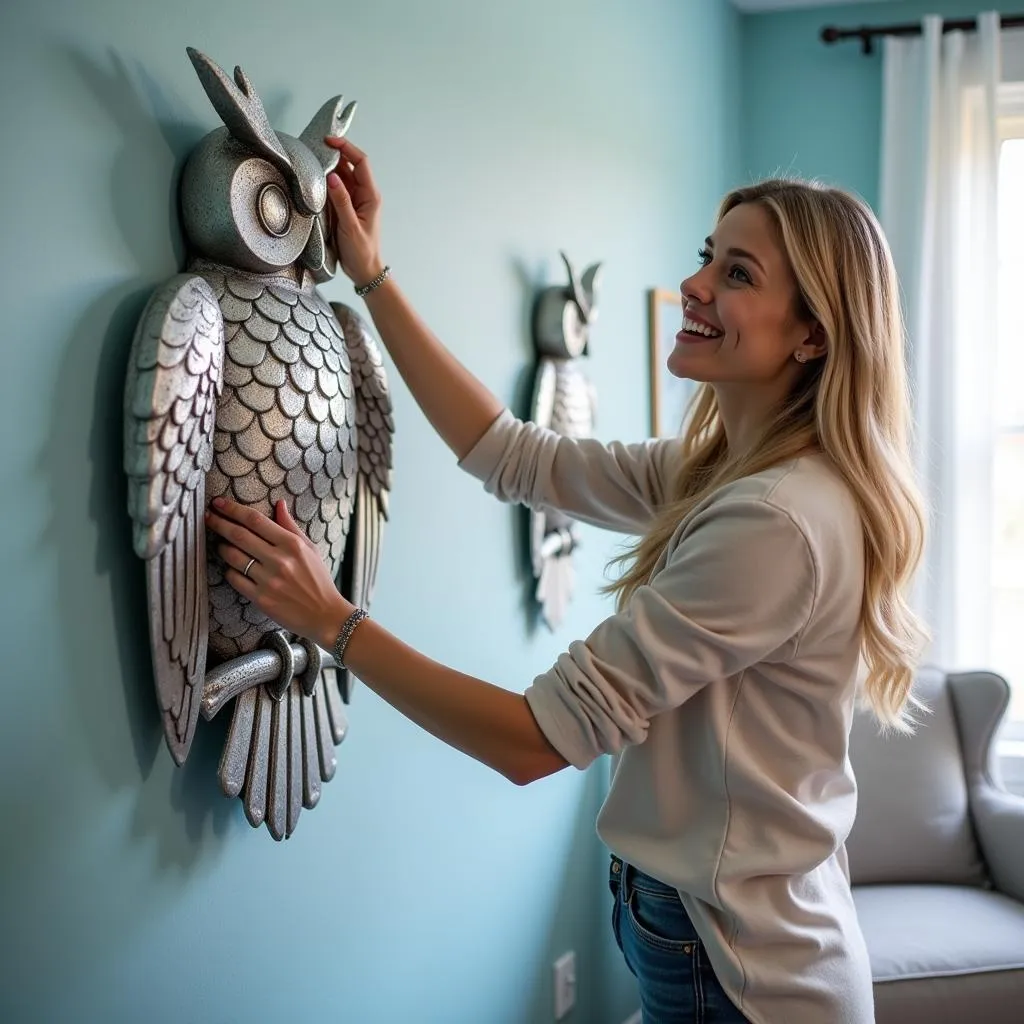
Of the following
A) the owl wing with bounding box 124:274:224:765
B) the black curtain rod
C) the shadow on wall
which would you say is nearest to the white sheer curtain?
the black curtain rod

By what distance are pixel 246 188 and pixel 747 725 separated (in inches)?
29.9

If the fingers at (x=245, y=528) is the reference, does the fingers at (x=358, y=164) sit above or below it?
above

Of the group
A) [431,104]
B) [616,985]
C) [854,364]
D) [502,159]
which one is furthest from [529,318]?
[616,985]

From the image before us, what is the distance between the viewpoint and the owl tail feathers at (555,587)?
6.63 ft

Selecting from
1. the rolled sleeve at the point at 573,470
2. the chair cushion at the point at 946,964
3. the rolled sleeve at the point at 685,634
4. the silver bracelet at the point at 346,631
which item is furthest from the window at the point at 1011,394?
the silver bracelet at the point at 346,631

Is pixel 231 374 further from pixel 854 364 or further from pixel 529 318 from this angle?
pixel 529 318

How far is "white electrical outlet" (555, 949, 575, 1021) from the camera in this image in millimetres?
2184

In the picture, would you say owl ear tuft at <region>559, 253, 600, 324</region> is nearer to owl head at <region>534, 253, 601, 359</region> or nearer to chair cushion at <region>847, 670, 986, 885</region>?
owl head at <region>534, 253, 601, 359</region>

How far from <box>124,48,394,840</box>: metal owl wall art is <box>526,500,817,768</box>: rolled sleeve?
0.31 metres

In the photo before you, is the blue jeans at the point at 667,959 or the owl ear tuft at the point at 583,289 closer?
the blue jeans at the point at 667,959

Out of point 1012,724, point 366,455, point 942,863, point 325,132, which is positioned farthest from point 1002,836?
point 325,132

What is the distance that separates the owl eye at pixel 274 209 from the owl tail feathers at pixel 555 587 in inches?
37.4

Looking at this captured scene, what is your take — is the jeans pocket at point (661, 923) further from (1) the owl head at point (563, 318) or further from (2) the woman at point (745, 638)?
(1) the owl head at point (563, 318)

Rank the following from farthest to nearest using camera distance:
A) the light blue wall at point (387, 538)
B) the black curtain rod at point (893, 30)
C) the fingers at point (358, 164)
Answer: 1. the black curtain rod at point (893, 30)
2. the fingers at point (358, 164)
3. the light blue wall at point (387, 538)
